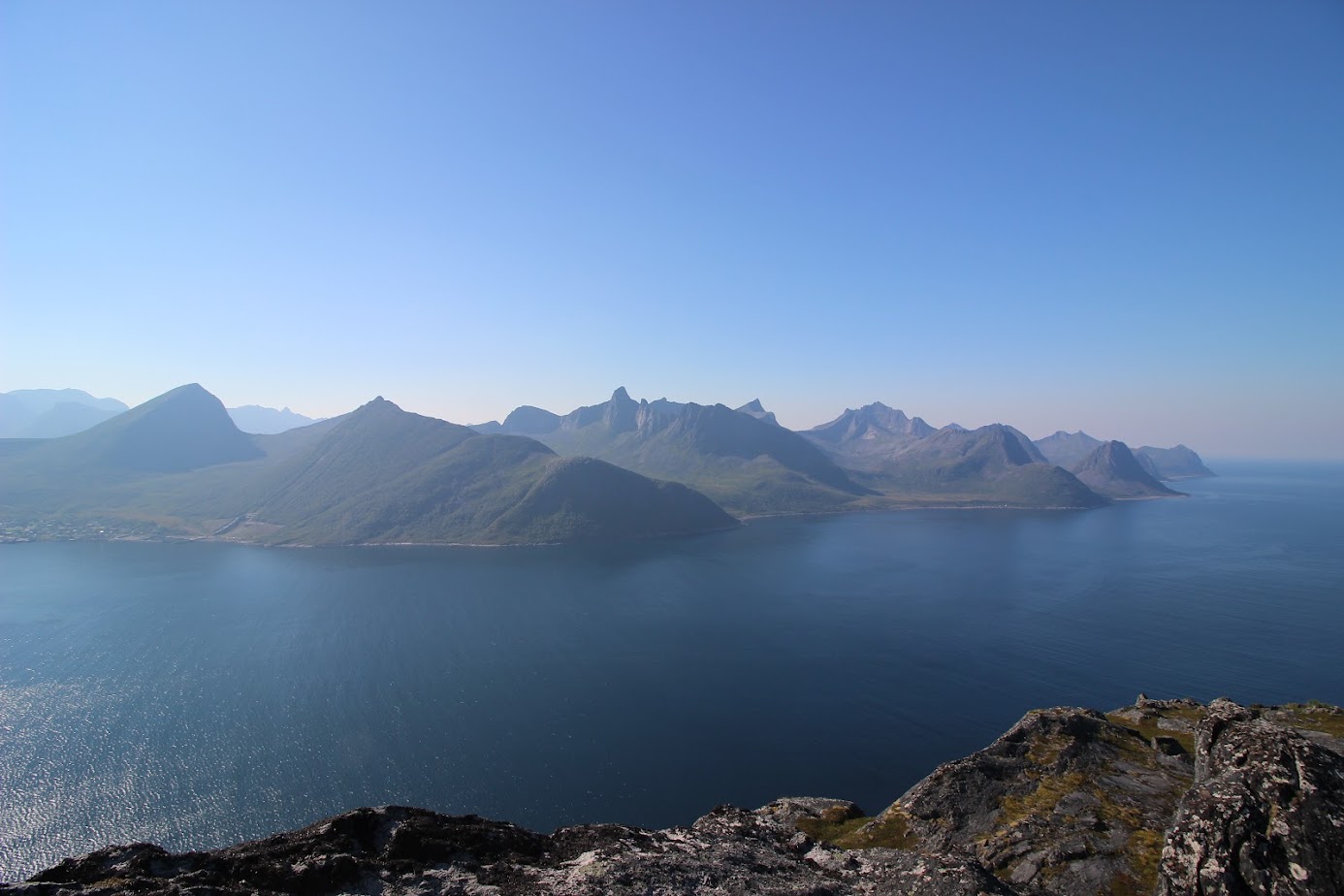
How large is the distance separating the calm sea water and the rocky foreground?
38451 millimetres

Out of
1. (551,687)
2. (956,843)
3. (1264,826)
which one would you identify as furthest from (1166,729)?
(551,687)

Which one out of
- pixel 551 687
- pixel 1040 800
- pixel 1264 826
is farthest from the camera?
pixel 551 687

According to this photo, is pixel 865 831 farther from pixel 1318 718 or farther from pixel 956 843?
pixel 1318 718

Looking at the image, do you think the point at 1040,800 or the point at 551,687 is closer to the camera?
the point at 1040,800

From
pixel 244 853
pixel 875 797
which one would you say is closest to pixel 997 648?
pixel 875 797

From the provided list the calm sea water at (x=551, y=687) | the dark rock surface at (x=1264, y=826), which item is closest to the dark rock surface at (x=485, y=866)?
the dark rock surface at (x=1264, y=826)

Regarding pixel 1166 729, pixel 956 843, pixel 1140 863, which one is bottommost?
pixel 1166 729

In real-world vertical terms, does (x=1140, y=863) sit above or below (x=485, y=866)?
below

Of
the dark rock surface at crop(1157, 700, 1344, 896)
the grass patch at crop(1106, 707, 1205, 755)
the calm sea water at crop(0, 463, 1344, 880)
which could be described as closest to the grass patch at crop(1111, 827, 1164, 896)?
the dark rock surface at crop(1157, 700, 1344, 896)

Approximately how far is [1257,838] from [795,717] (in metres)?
91.0

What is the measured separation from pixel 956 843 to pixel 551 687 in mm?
89137

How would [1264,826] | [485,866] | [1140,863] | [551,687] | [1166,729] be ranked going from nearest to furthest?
[1264,826] < [485,866] < [1140,863] < [1166,729] < [551,687]

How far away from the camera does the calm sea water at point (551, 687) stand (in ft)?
250

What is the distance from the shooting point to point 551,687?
111562mm
